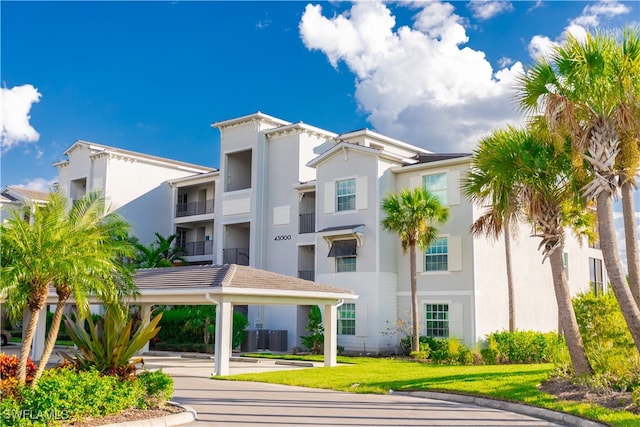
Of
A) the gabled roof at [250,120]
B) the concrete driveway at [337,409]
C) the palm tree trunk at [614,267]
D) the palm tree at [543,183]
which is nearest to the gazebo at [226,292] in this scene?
the concrete driveway at [337,409]

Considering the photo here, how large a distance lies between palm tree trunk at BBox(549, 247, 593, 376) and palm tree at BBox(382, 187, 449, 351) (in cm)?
1177

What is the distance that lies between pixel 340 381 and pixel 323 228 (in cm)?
1532

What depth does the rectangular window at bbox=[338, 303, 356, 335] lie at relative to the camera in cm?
3234

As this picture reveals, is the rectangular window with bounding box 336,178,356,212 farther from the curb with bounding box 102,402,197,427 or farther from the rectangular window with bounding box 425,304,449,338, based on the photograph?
the curb with bounding box 102,402,197,427

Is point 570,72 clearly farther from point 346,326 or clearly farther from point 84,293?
point 346,326

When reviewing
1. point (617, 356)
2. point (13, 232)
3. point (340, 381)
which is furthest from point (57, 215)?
point (617, 356)

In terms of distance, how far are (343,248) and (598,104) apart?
18484 mm

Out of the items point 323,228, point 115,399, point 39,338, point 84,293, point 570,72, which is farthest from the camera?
point 323,228

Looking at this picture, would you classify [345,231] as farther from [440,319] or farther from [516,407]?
[516,407]

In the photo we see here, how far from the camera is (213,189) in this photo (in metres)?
45.1

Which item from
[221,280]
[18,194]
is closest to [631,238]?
[221,280]

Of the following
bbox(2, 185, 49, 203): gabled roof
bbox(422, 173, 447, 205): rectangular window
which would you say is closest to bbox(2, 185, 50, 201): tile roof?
bbox(2, 185, 49, 203): gabled roof

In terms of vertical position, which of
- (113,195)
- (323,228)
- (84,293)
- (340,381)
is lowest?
(340,381)

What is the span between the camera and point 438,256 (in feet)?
102
